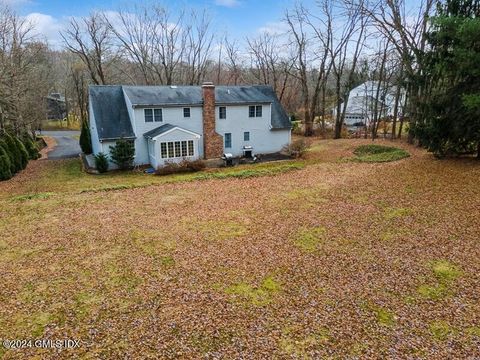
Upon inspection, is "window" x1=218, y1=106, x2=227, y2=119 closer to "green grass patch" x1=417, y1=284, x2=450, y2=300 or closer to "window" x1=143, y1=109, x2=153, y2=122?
"window" x1=143, y1=109, x2=153, y2=122

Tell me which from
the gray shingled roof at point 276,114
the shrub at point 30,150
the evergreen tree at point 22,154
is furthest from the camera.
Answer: the shrub at point 30,150

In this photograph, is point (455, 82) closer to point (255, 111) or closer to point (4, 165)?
point (255, 111)

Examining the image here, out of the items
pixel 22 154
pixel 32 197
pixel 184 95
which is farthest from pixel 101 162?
pixel 184 95

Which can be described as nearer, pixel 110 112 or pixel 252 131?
pixel 110 112

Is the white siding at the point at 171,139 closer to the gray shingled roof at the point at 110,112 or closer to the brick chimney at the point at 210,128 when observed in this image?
the brick chimney at the point at 210,128

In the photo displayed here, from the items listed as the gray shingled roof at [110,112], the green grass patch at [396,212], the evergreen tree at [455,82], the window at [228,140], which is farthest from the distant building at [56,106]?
the green grass patch at [396,212]

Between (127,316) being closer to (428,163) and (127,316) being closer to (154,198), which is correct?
(154,198)
